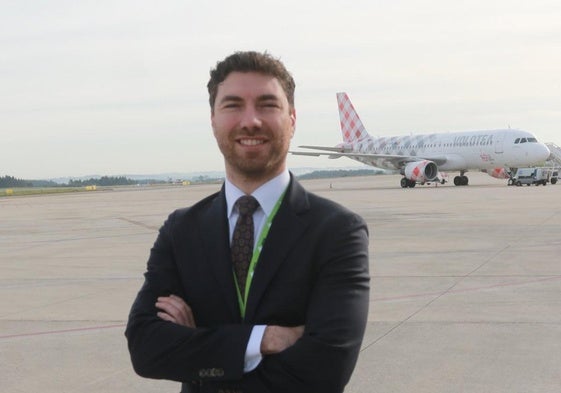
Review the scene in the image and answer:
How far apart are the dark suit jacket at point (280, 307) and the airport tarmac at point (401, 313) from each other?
306cm

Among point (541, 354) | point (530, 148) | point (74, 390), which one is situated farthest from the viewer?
point (530, 148)

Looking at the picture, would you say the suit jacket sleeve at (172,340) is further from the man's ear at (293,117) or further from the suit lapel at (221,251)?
the man's ear at (293,117)

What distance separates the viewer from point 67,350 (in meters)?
7.04

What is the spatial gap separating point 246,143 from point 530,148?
42.8 m

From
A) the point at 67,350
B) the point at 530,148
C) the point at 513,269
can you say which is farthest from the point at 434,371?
the point at 530,148

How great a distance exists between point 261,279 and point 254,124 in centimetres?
52

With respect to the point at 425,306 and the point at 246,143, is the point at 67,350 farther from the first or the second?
the point at 246,143

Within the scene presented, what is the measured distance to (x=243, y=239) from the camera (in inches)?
107

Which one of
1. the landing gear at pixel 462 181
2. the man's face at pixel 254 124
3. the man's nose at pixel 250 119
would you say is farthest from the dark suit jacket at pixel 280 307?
the landing gear at pixel 462 181

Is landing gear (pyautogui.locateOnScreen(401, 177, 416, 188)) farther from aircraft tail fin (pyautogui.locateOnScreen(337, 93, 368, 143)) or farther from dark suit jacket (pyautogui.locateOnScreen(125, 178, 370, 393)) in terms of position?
dark suit jacket (pyautogui.locateOnScreen(125, 178, 370, 393))

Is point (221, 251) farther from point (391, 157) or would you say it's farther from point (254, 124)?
point (391, 157)

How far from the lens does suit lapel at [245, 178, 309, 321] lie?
2.63 metres

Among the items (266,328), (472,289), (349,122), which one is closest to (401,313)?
(472,289)

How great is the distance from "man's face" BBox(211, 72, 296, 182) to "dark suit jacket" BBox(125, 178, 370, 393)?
157 millimetres
